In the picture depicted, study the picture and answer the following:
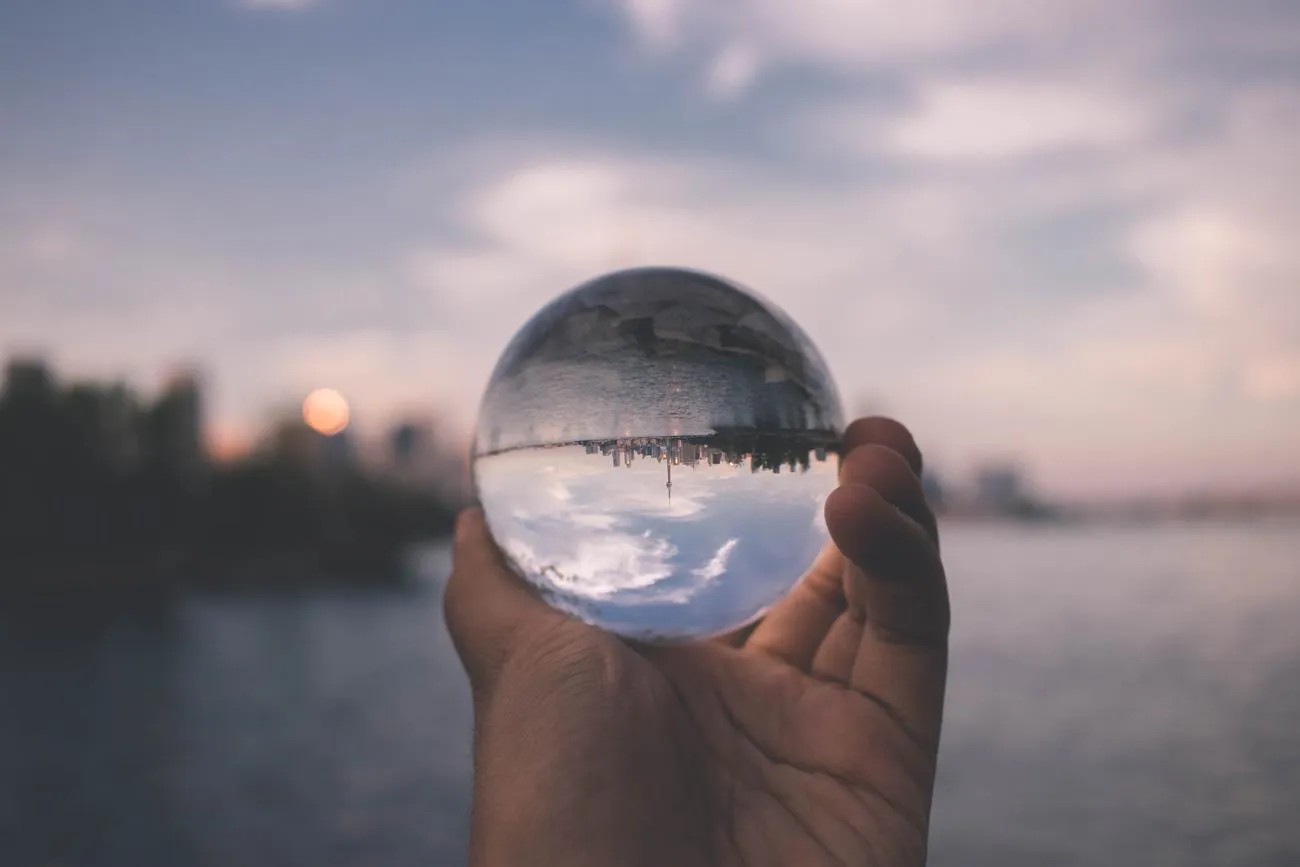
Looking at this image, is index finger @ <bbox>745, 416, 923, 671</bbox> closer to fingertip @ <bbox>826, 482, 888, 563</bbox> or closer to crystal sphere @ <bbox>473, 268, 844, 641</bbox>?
crystal sphere @ <bbox>473, 268, 844, 641</bbox>

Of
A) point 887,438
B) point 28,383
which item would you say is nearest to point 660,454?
point 887,438

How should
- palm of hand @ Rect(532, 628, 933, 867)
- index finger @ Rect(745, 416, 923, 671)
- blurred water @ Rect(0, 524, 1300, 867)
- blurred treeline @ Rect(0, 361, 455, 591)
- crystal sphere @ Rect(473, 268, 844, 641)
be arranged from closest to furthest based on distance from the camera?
crystal sphere @ Rect(473, 268, 844, 641)
palm of hand @ Rect(532, 628, 933, 867)
index finger @ Rect(745, 416, 923, 671)
blurred water @ Rect(0, 524, 1300, 867)
blurred treeline @ Rect(0, 361, 455, 591)

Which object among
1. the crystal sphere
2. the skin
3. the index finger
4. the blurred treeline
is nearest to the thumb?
the skin

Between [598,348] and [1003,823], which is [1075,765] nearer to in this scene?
[1003,823]

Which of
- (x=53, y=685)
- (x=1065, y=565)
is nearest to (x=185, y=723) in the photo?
(x=53, y=685)

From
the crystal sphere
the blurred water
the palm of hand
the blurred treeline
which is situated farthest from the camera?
the blurred treeline

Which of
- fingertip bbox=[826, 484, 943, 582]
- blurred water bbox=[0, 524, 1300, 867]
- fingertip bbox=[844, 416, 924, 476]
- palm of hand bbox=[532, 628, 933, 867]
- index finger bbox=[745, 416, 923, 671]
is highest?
fingertip bbox=[844, 416, 924, 476]

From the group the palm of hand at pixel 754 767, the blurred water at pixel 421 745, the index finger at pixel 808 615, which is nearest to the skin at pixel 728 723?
the palm of hand at pixel 754 767
